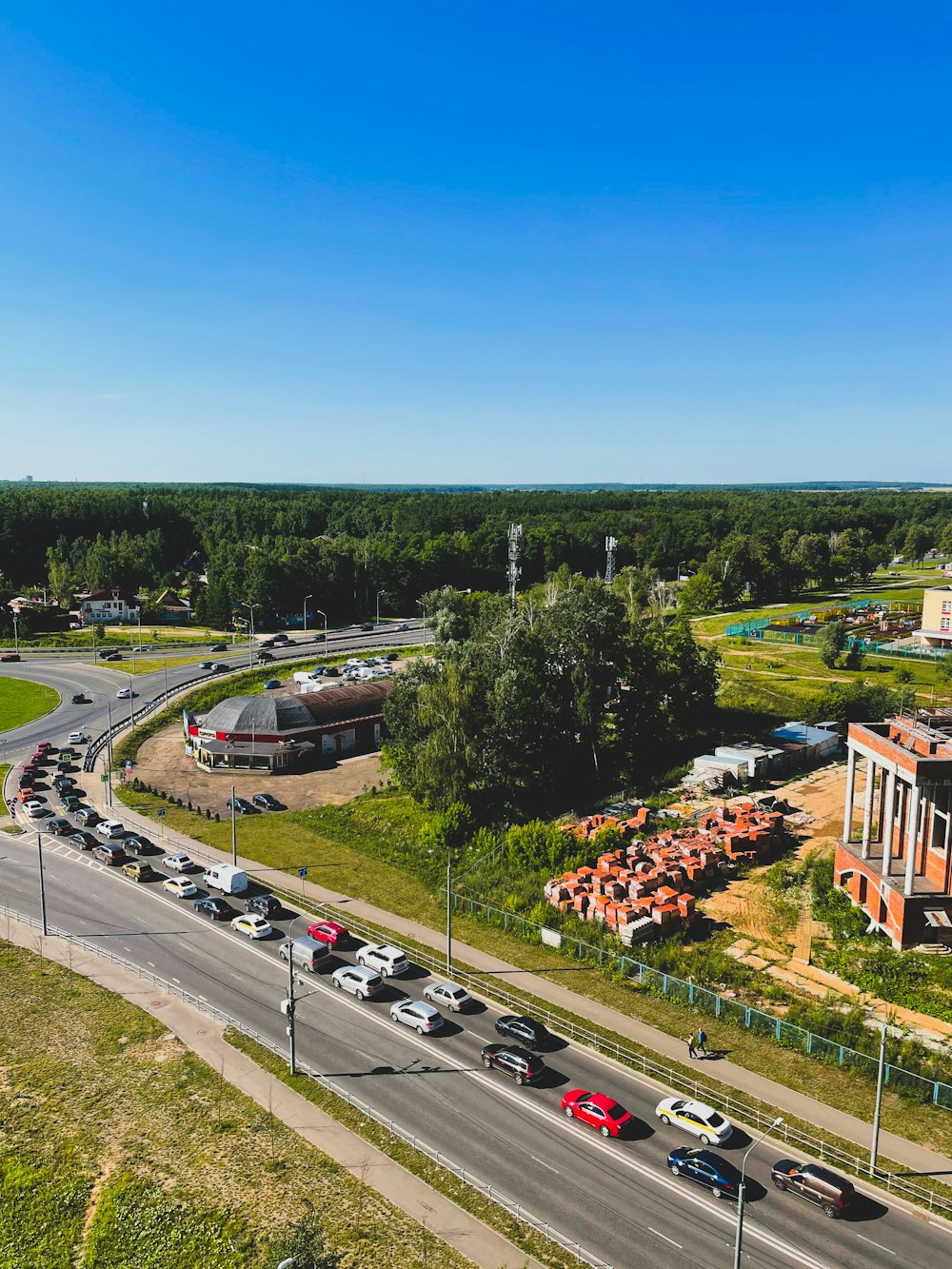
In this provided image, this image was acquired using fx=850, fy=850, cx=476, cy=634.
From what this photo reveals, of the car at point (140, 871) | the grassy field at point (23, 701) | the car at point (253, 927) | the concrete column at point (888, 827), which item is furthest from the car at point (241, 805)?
the concrete column at point (888, 827)

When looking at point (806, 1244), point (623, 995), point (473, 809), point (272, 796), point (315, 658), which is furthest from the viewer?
point (315, 658)

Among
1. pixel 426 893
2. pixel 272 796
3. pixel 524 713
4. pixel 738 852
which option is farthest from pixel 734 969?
pixel 272 796

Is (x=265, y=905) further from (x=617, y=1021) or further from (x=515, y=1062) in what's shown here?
(x=617, y=1021)

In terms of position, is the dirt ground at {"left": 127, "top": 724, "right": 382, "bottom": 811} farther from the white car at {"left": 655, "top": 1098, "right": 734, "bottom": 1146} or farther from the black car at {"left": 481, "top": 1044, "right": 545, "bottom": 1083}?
the white car at {"left": 655, "top": 1098, "right": 734, "bottom": 1146}

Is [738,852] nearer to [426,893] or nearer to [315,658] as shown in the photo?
[426,893]

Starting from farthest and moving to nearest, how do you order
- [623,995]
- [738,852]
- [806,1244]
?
1. [738,852]
2. [623,995]
3. [806,1244]

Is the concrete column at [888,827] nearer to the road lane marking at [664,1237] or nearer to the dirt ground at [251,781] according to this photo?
the road lane marking at [664,1237]

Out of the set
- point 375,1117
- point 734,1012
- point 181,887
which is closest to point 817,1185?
point 734,1012

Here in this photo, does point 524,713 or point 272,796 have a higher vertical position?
point 524,713
